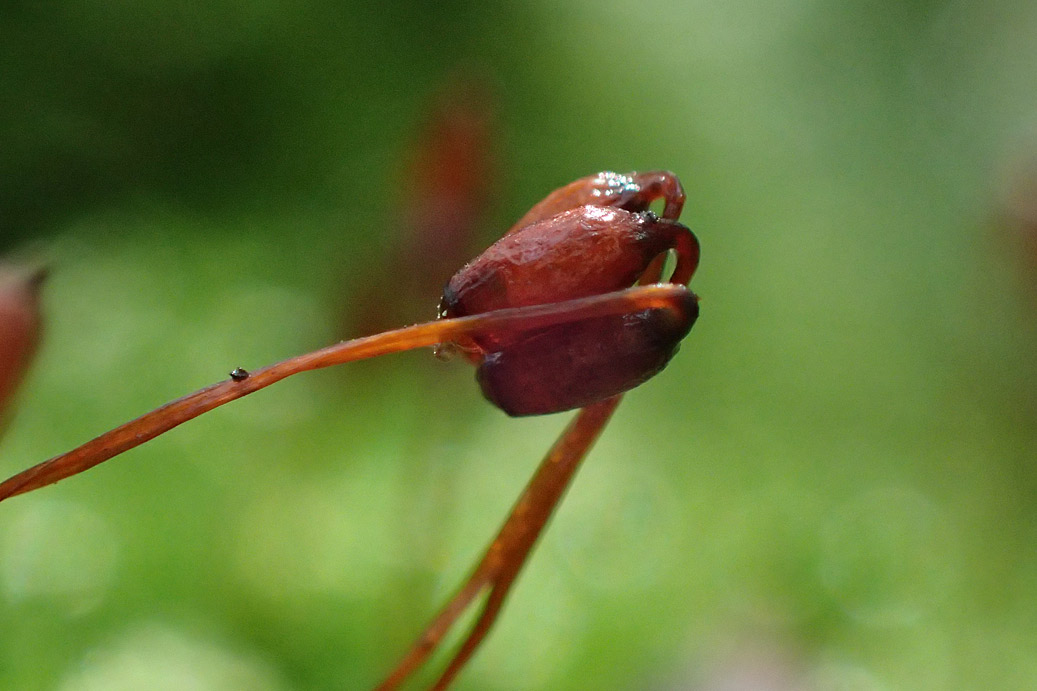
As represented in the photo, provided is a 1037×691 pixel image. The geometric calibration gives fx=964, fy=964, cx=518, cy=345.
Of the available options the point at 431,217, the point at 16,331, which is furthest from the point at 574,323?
the point at 431,217

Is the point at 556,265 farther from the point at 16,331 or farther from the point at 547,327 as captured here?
the point at 16,331

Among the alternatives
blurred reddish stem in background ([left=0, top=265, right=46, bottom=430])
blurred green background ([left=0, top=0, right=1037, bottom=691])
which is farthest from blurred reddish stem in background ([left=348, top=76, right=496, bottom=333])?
blurred reddish stem in background ([left=0, top=265, right=46, bottom=430])

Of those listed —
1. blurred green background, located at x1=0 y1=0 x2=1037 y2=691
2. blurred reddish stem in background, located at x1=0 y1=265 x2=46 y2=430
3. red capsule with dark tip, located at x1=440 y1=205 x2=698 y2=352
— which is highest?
red capsule with dark tip, located at x1=440 y1=205 x2=698 y2=352

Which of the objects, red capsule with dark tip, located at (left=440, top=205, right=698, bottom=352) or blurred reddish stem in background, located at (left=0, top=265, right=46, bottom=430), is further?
blurred reddish stem in background, located at (left=0, top=265, right=46, bottom=430)

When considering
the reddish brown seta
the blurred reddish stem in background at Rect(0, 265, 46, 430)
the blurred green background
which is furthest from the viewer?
the blurred green background

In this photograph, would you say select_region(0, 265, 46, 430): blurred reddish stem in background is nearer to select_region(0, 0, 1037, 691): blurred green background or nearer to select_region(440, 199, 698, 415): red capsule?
select_region(0, 0, 1037, 691): blurred green background

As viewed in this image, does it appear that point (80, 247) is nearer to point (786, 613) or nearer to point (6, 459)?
point (6, 459)

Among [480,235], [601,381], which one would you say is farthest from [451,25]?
[601,381]
